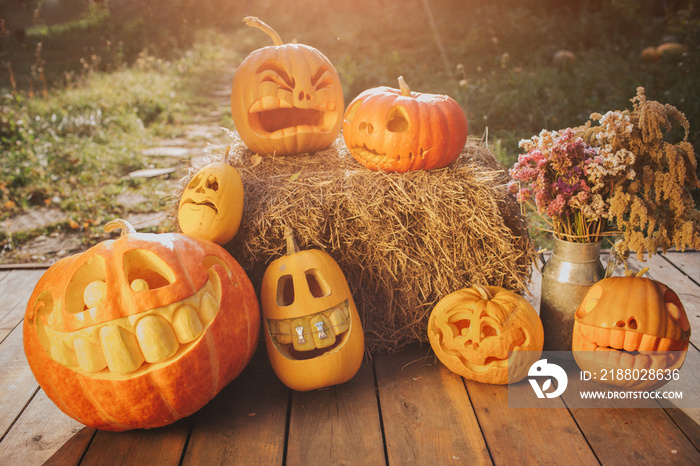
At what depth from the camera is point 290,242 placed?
7.99 ft

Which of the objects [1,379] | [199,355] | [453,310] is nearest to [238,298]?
[199,355]

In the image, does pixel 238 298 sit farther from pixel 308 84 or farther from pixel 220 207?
pixel 308 84

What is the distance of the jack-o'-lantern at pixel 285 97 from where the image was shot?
2807mm

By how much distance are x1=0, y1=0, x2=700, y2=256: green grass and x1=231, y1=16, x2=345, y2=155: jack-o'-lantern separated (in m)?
2.26

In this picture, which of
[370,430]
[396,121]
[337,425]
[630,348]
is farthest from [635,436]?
[396,121]

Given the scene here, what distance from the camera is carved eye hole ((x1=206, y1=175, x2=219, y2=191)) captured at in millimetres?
2471

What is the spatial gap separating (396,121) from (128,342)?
163cm

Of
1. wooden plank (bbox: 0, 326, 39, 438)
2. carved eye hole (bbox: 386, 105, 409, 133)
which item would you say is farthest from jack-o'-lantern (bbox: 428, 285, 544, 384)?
wooden plank (bbox: 0, 326, 39, 438)

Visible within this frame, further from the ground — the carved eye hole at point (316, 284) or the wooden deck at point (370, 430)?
the carved eye hole at point (316, 284)

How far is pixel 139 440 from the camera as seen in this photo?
2.11 meters

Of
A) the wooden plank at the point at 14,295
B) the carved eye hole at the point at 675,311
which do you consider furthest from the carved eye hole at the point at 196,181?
the carved eye hole at the point at 675,311

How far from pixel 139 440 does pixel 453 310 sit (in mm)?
1412

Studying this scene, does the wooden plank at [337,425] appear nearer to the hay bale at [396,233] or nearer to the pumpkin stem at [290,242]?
the hay bale at [396,233]

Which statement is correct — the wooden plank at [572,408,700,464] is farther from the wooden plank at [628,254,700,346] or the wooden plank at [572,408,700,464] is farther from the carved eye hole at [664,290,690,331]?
the wooden plank at [628,254,700,346]
